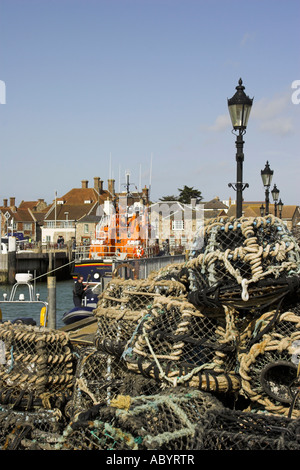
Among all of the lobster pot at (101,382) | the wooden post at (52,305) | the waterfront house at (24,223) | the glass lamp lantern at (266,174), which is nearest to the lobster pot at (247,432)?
the lobster pot at (101,382)

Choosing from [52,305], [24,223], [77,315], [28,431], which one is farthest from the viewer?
[24,223]

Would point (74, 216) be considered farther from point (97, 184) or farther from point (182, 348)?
point (182, 348)

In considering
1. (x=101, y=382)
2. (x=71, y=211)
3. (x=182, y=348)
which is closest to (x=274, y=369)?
(x=182, y=348)

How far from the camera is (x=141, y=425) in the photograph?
2635 mm

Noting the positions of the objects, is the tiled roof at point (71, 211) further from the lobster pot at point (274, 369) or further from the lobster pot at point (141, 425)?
the lobster pot at point (141, 425)

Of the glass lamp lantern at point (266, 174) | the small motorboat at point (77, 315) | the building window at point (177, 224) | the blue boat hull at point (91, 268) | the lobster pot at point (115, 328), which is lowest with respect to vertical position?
the small motorboat at point (77, 315)

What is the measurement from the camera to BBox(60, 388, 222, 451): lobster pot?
102 inches

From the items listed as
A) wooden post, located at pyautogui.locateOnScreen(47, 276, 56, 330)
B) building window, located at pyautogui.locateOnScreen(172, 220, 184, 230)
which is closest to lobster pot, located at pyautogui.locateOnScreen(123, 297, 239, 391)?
wooden post, located at pyautogui.locateOnScreen(47, 276, 56, 330)

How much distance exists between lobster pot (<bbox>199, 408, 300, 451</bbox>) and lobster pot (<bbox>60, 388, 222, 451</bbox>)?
0.06m

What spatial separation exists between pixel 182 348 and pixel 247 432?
105 centimetres

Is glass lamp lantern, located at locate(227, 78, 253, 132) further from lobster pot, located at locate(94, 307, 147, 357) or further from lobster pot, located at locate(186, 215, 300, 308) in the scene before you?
lobster pot, located at locate(94, 307, 147, 357)

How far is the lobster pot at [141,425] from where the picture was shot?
260 centimetres

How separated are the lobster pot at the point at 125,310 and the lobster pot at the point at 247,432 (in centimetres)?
150

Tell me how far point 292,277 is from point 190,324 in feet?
2.58
